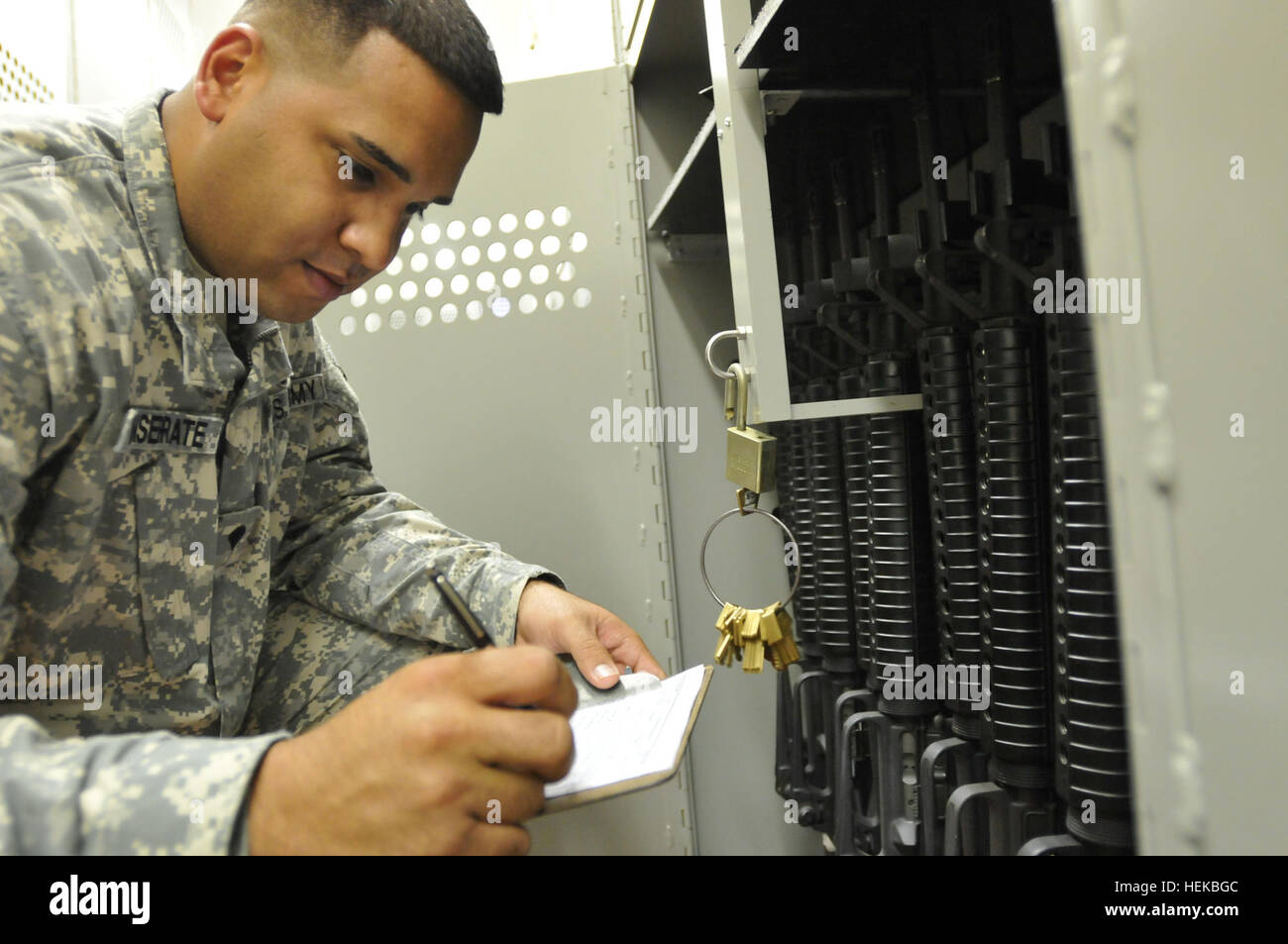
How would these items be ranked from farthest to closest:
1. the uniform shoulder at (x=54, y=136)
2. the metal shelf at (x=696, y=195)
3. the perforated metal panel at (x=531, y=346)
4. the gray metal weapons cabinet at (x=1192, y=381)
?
1. the perforated metal panel at (x=531, y=346)
2. the metal shelf at (x=696, y=195)
3. the uniform shoulder at (x=54, y=136)
4. the gray metal weapons cabinet at (x=1192, y=381)

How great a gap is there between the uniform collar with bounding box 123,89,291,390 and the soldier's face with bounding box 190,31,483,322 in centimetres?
3

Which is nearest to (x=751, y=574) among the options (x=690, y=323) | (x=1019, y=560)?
(x=690, y=323)

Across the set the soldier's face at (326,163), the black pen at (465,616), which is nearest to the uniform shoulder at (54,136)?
the soldier's face at (326,163)

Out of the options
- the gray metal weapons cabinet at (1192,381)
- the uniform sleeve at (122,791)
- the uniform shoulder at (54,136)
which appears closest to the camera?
the gray metal weapons cabinet at (1192,381)

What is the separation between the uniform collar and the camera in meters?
0.90

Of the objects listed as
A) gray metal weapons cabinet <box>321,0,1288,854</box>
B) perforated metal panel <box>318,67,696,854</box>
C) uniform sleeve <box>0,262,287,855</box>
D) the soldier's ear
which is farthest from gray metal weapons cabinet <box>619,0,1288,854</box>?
perforated metal panel <box>318,67,696,854</box>

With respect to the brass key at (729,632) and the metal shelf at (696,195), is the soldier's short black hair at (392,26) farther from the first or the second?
the brass key at (729,632)

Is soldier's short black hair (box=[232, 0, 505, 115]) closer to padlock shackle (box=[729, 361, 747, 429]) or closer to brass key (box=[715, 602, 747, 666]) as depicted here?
padlock shackle (box=[729, 361, 747, 429])

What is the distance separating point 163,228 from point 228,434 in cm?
24

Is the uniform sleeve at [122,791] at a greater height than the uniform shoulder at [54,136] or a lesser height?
lesser

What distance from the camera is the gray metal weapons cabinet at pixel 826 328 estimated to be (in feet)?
1.18

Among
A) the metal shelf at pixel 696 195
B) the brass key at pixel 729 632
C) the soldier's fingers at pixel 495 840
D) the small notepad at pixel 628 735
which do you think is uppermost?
the metal shelf at pixel 696 195

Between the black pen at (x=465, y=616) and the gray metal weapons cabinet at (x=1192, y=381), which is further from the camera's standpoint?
the black pen at (x=465, y=616)
